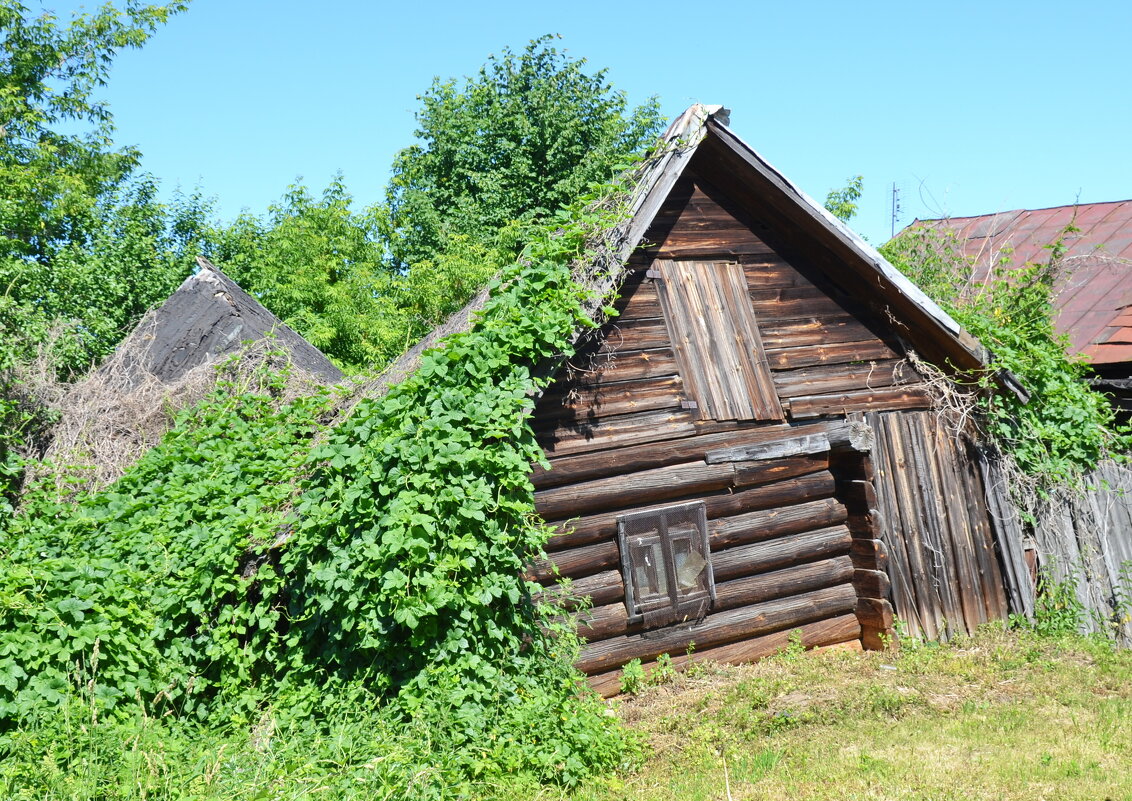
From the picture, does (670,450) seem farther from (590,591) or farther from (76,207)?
(76,207)

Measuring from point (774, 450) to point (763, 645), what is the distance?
176 cm

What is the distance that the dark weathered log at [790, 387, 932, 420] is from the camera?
322 inches

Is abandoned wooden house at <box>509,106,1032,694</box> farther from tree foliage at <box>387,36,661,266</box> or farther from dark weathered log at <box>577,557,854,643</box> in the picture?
tree foliage at <box>387,36,661,266</box>

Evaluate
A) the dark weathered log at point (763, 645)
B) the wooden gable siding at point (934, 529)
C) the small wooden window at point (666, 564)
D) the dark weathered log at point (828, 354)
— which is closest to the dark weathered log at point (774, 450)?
the small wooden window at point (666, 564)

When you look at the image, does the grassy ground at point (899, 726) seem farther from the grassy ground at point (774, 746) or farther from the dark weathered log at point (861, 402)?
the dark weathered log at point (861, 402)

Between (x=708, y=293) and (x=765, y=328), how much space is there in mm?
685

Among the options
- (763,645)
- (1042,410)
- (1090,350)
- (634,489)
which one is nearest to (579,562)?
(634,489)

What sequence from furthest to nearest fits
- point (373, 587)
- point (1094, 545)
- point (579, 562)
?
point (1094, 545)
point (579, 562)
point (373, 587)

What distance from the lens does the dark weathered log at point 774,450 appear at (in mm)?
7691

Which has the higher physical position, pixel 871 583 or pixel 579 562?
pixel 579 562

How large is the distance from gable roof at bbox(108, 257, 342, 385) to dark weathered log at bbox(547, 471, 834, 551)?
434cm

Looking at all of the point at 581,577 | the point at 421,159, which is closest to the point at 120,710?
the point at 581,577

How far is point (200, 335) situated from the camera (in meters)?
10.4

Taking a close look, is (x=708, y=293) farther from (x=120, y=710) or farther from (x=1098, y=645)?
(x=120, y=710)
